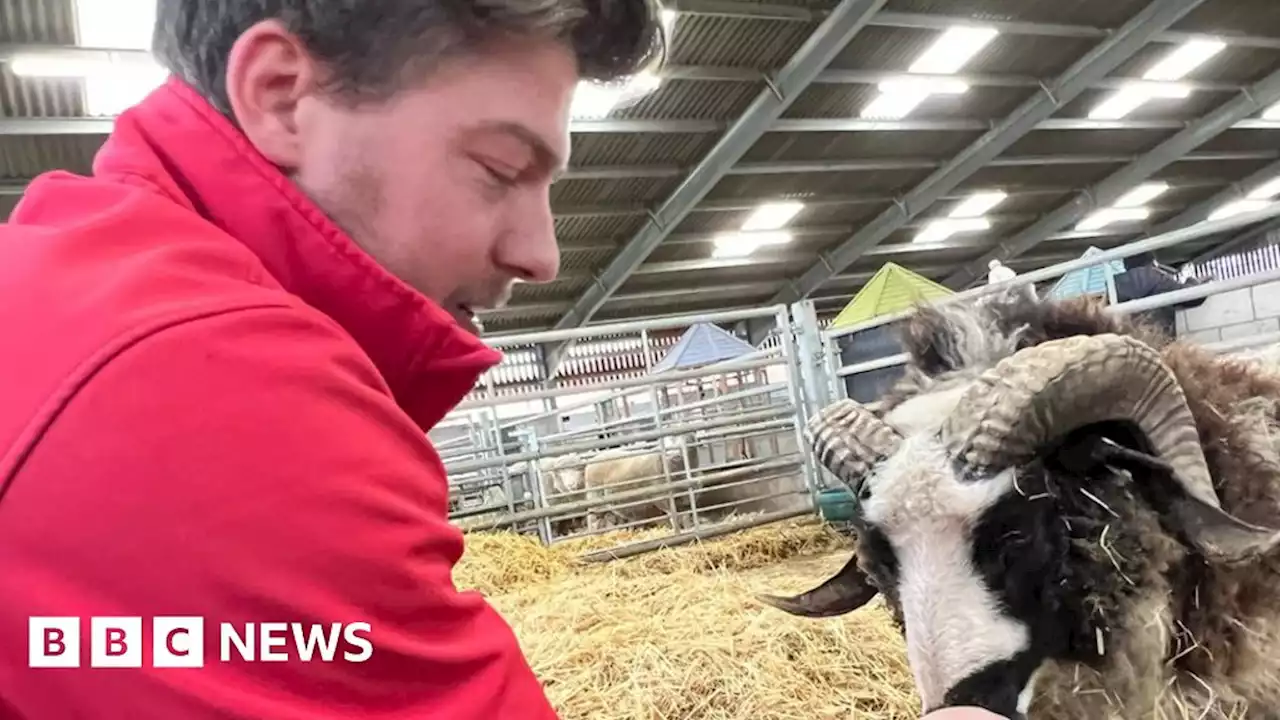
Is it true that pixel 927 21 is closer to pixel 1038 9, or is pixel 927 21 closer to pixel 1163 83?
pixel 1038 9

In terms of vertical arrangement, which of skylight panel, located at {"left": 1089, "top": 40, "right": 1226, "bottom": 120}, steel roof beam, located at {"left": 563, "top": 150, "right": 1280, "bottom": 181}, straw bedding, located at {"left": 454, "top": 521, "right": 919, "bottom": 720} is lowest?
straw bedding, located at {"left": 454, "top": 521, "right": 919, "bottom": 720}

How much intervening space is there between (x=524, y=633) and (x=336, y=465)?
3820 millimetres

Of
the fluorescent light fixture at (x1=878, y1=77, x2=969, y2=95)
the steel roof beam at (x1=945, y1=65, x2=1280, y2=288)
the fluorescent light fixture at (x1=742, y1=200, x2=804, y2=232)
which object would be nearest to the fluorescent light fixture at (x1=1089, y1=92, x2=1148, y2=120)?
the steel roof beam at (x1=945, y1=65, x2=1280, y2=288)

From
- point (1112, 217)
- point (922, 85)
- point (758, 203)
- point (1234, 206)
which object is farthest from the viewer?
point (1234, 206)

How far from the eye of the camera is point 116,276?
0.65 meters

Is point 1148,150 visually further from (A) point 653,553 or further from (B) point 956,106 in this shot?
(A) point 653,553

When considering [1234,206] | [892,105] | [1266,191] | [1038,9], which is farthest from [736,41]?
[1266,191]

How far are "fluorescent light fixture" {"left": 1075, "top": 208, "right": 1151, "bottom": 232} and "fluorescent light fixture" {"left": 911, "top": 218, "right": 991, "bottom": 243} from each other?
2179 mm

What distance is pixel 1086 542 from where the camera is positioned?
215 centimetres

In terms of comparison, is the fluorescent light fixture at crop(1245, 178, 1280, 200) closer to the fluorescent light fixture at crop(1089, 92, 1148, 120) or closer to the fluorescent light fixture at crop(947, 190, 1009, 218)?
the fluorescent light fixture at crop(1089, 92, 1148, 120)

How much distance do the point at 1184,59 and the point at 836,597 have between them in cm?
1426

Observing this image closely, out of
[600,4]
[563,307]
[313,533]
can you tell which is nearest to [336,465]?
[313,533]

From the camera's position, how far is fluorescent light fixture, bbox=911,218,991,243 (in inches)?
710

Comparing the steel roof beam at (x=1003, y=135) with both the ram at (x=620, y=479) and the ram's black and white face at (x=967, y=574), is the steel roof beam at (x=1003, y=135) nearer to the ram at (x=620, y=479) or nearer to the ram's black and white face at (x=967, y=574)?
the ram at (x=620, y=479)
